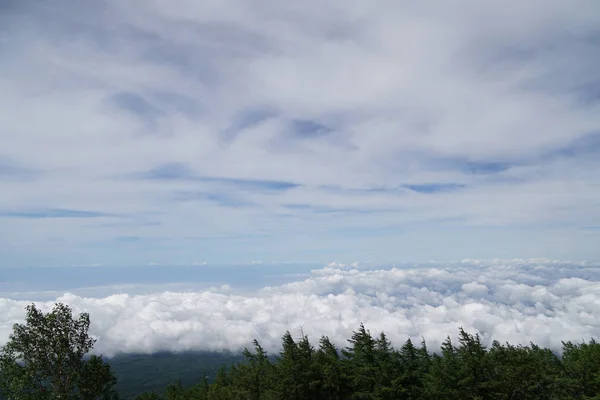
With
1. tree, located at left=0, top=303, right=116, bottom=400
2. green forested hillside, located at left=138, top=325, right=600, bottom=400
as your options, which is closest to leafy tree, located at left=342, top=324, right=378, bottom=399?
green forested hillside, located at left=138, top=325, right=600, bottom=400

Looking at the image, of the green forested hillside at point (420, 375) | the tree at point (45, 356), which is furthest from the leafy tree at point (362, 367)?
the tree at point (45, 356)

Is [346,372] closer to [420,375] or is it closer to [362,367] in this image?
[362,367]

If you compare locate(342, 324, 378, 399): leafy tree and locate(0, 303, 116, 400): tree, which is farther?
locate(342, 324, 378, 399): leafy tree

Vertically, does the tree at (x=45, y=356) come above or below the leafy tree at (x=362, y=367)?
above

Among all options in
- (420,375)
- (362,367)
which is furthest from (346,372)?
(420,375)

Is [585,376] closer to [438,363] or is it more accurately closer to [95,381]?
[438,363]

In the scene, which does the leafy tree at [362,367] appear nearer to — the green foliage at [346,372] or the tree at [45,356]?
the green foliage at [346,372]

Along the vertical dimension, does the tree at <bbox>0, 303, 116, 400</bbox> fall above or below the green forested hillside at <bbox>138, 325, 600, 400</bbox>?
above

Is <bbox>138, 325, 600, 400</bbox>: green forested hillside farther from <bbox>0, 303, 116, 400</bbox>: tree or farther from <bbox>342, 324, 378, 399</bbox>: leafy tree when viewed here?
<bbox>0, 303, 116, 400</bbox>: tree
